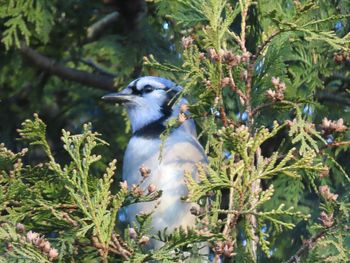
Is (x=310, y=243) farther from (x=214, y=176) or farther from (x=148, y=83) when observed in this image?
(x=148, y=83)

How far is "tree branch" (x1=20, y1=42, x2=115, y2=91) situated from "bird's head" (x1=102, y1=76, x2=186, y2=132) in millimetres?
1058

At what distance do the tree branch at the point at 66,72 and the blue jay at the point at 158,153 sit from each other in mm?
1084

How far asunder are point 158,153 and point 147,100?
0.47 meters

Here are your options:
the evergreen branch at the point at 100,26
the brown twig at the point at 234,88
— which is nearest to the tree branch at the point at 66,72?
the evergreen branch at the point at 100,26

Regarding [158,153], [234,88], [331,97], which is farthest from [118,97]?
[234,88]

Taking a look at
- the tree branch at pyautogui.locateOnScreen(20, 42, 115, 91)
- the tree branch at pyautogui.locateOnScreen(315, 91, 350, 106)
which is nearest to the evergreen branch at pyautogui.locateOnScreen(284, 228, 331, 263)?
the tree branch at pyautogui.locateOnScreen(315, 91, 350, 106)

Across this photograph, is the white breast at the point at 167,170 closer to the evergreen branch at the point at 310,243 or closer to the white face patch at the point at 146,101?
the white face patch at the point at 146,101

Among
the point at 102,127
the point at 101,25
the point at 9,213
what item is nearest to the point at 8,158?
the point at 9,213

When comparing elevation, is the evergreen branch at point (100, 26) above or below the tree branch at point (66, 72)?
above

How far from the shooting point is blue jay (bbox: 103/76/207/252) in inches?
158

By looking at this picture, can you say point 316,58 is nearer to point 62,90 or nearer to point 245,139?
point 245,139

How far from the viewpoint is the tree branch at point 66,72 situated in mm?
5668

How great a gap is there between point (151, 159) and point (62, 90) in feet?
8.15

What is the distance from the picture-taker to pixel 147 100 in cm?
452
